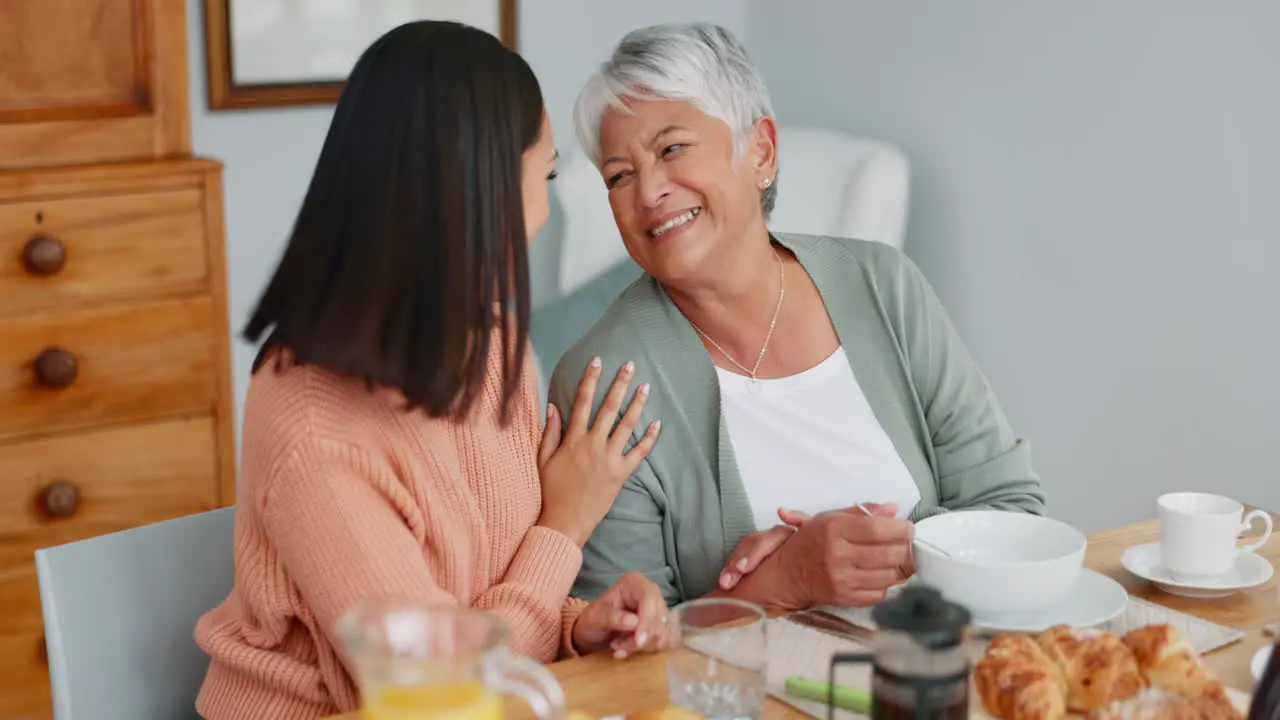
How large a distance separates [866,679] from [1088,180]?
173 cm

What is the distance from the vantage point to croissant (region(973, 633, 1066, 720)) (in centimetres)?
121

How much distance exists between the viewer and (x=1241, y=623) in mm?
1450

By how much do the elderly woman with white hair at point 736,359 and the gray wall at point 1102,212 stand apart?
881 mm

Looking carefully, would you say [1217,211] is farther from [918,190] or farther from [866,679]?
[866,679]

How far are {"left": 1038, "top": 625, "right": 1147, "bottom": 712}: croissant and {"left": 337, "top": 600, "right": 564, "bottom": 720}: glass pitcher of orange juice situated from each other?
475 mm

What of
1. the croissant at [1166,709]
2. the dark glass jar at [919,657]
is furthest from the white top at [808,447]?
the dark glass jar at [919,657]

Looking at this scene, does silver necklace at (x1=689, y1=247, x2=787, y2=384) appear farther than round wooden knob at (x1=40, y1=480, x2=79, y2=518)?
No

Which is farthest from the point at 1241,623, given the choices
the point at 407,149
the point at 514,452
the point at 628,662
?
the point at 407,149

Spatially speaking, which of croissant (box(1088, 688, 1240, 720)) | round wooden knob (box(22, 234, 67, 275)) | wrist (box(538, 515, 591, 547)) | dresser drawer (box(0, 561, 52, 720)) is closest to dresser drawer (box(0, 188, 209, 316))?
round wooden knob (box(22, 234, 67, 275))

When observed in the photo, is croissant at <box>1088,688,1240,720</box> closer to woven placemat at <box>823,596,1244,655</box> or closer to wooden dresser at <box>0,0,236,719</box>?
woven placemat at <box>823,596,1244,655</box>

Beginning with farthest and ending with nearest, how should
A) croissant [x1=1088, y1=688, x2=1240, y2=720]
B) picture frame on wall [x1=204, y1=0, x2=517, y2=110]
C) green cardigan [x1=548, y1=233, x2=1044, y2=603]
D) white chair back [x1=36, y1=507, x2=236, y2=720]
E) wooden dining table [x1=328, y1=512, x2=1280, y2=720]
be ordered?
1. picture frame on wall [x1=204, y1=0, x2=517, y2=110]
2. green cardigan [x1=548, y1=233, x2=1044, y2=603]
3. white chair back [x1=36, y1=507, x2=236, y2=720]
4. wooden dining table [x1=328, y1=512, x2=1280, y2=720]
5. croissant [x1=1088, y1=688, x2=1240, y2=720]

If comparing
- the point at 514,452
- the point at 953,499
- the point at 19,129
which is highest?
the point at 19,129

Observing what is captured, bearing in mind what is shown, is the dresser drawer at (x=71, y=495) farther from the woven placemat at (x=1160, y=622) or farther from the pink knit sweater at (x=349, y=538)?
the woven placemat at (x=1160, y=622)

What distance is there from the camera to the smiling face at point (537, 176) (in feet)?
4.86
